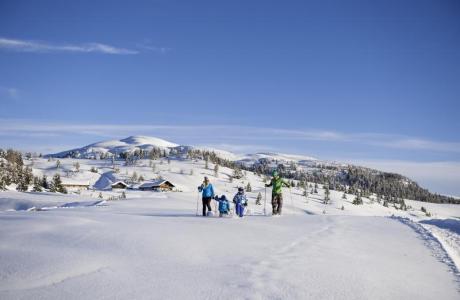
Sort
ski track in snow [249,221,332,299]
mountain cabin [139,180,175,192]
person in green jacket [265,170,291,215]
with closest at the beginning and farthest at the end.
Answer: ski track in snow [249,221,332,299] < person in green jacket [265,170,291,215] < mountain cabin [139,180,175,192]

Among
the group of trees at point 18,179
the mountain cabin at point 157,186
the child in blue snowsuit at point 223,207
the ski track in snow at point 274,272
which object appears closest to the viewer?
the ski track in snow at point 274,272

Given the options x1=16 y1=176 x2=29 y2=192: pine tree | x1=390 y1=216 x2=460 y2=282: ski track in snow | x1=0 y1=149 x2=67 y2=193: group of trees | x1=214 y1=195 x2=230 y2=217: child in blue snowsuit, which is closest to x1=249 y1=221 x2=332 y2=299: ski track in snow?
x1=390 y1=216 x2=460 y2=282: ski track in snow

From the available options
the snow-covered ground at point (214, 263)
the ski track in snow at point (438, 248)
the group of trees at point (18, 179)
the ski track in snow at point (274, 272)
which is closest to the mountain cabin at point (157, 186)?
the group of trees at point (18, 179)

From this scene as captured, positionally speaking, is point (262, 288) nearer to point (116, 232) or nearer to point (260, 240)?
point (260, 240)

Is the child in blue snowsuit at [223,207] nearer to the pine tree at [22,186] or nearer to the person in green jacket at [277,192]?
the person in green jacket at [277,192]

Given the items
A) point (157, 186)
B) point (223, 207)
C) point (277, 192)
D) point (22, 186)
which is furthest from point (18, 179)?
point (277, 192)

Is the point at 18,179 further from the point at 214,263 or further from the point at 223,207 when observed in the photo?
the point at 214,263

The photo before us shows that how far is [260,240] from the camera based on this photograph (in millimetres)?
11172

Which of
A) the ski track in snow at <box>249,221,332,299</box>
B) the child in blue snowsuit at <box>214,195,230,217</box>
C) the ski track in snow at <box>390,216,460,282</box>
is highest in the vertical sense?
the child in blue snowsuit at <box>214,195,230,217</box>

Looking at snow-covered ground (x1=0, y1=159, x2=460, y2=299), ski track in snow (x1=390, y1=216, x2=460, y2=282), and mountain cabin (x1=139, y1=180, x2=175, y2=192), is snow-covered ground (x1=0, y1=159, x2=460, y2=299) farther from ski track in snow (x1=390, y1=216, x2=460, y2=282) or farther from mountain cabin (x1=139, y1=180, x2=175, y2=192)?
mountain cabin (x1=139, y1=180, x2=175, y2=192)

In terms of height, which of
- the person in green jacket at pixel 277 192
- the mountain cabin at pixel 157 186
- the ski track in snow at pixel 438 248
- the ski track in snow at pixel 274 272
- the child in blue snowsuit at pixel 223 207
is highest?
the mountain cabin at pixel 157 186

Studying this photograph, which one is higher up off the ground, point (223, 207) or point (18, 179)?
point (18, 179)

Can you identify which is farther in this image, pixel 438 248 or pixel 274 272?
pixel 438 248

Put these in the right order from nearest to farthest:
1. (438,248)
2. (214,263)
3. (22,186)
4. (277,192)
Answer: (214,263)
(438,248)
(277,192)
(22,186)
